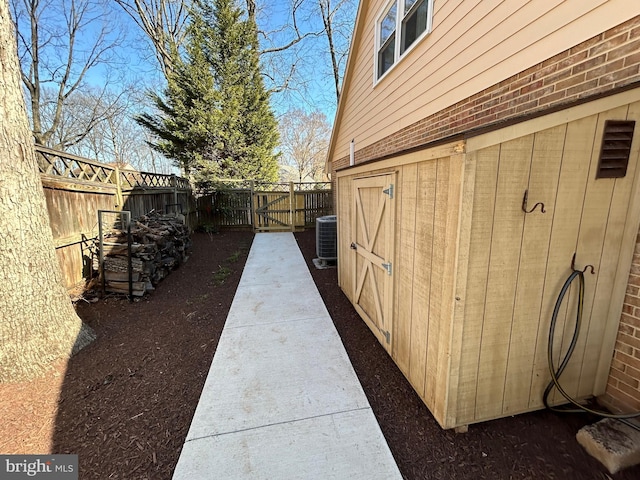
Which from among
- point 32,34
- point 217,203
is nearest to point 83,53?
point 32,34

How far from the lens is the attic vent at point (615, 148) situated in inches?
71.0

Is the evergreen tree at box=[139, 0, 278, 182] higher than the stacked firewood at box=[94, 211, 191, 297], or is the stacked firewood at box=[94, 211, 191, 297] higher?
the evergreen tree at box=[139, 0, 278, 182]

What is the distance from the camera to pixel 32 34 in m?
12.8

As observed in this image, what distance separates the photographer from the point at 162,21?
14875 mm

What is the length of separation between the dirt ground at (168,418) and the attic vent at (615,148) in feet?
6.01

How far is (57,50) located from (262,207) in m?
13.5

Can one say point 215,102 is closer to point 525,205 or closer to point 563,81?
point 563,81

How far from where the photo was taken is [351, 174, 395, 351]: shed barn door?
9.54 ft

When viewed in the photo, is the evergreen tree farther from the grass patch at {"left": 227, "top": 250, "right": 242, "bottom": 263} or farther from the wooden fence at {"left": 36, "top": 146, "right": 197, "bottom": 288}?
the wooden fence at {"left": 36, "top": 146, "right": 197, "bottom": 288}

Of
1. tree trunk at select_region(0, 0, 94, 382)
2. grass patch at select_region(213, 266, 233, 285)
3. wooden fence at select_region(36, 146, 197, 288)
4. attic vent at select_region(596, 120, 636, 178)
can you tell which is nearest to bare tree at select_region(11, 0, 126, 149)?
wooden fence at select_region(36, 146, 197, 288)

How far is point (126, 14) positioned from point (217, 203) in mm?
11647

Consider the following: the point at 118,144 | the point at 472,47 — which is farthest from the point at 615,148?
the point at 118,144

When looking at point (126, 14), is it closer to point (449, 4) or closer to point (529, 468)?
point (449, 4)

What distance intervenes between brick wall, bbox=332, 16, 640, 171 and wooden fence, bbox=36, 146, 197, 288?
5430 mm
